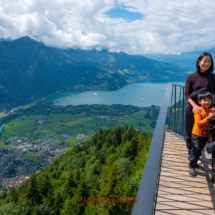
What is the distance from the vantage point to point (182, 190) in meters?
2.60

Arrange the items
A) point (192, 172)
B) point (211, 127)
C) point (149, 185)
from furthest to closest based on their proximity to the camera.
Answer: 1. point (192, 172)
2. point (211, 127)
3. point (149, 185)

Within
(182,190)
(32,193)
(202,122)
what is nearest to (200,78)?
(202,122)

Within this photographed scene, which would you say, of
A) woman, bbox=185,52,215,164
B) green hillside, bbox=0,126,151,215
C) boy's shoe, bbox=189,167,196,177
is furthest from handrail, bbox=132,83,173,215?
green hillside, bbox=0,126,151,215

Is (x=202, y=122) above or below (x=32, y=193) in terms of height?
above

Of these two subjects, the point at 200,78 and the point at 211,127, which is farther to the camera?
the point at 200,78

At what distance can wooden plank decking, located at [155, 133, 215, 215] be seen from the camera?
7.41ft

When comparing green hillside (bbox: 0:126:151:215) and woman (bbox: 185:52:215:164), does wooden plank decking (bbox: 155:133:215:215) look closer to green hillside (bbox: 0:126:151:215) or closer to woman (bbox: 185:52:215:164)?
woman (bbox: 185:52:215:164)

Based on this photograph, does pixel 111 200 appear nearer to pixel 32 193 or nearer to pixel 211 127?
pixel 211 127

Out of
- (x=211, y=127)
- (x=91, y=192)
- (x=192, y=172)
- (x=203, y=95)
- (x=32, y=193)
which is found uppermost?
(x=203, y=95)

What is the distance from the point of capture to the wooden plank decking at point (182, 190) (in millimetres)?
2258

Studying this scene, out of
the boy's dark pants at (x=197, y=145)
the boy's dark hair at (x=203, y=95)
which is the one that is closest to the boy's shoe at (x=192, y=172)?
the boy's dark pants at (x=197, y=145)

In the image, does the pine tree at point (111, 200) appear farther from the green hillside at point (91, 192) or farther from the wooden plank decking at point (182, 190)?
the wooden plank decking at point (182, 190)

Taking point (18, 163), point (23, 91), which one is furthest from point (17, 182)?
point (23, 91)

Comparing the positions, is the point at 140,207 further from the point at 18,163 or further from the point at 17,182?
the point at 18,163
